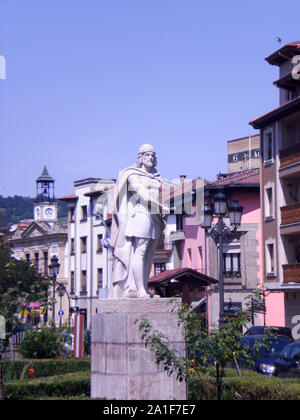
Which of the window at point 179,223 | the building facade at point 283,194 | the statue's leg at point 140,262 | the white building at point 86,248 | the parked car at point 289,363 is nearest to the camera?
the statue's leg at point 140,262

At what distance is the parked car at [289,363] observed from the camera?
20.2 metres

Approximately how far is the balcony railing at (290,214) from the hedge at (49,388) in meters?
28.7

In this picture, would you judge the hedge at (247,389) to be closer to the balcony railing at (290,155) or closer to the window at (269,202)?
the balcony railing at (290,155)

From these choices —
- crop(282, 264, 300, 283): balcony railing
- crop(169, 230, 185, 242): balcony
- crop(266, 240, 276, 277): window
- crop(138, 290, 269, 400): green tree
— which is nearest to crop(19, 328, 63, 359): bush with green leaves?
crop(138, 290, 269, 400): green tree

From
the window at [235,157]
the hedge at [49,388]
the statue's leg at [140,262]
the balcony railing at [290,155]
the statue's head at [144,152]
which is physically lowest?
the hedge at [49,388]

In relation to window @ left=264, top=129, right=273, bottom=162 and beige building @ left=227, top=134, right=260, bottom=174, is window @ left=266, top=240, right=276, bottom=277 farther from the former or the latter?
beige building @ left=227, top=134, right=260, bottom=174

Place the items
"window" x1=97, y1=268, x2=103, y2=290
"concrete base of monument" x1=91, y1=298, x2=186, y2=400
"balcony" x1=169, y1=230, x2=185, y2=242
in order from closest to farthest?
"concrete base of monument" x1=91, y1=298, x2=186, y2=400, "balcony" x1=169, y1=230, x2=185, y2=242, "window" x1=97, y1=268, x2=103, y2=290

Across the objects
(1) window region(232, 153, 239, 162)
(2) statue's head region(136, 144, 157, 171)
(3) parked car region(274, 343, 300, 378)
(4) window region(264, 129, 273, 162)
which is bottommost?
(3) parked car region(274, 343, 300, 378)

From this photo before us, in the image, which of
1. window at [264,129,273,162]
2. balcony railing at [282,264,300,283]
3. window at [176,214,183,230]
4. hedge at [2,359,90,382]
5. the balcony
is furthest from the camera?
window at [176,214,183,230]

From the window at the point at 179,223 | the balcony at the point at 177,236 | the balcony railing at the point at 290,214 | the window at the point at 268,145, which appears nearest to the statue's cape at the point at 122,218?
the balcony railing at the point at 290,214

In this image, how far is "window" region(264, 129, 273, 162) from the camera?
148 ft

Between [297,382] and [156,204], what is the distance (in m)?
3.73

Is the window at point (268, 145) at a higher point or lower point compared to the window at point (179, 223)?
higher

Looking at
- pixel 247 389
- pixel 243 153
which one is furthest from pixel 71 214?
pixel 247 389
